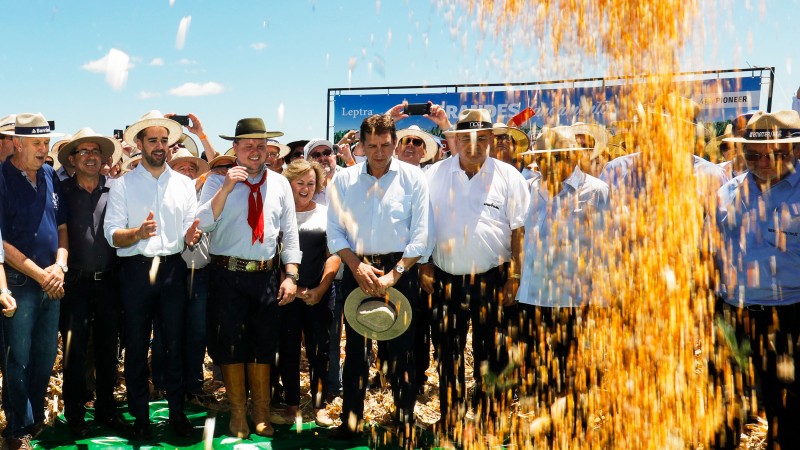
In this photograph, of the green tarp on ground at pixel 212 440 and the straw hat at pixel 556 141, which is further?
the green tarp on ground at pixel 212 440

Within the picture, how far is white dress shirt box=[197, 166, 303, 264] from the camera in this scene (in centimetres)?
576

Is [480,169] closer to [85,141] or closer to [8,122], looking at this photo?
[85,141]

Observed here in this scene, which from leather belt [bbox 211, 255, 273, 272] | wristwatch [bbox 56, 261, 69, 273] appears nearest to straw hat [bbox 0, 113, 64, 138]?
wristwatch [bbox 56, 261, 69, 273]

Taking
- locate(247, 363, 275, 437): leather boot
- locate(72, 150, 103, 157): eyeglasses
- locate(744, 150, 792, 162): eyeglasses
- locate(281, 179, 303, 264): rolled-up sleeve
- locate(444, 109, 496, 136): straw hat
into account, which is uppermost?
locate(444, 109, 496, 136): straw hat

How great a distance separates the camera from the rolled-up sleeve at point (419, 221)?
5578mm

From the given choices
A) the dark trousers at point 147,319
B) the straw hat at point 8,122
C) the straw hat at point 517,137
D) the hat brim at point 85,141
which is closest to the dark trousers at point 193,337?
→ the dark trousers at point 147,319

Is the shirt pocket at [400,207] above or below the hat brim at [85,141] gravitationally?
below

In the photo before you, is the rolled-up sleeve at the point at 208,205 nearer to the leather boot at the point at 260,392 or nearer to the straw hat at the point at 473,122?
the leather boot at the point at 260,392

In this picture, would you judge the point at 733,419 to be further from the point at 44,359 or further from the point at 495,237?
the point at 44,359

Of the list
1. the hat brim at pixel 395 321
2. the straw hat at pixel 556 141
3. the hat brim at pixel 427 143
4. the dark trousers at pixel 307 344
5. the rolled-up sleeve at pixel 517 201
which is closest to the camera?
the straw hat at pixel 556 141

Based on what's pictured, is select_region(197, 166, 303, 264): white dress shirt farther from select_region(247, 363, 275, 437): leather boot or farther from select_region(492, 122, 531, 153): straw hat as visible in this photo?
select_region(492, 122, 531, 153): straw hat

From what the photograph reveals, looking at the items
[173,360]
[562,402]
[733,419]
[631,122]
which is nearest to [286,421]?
[173,360]

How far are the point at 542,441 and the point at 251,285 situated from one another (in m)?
2.67

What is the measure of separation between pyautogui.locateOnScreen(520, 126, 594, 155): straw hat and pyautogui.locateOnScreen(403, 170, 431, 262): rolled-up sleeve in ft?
3.18
